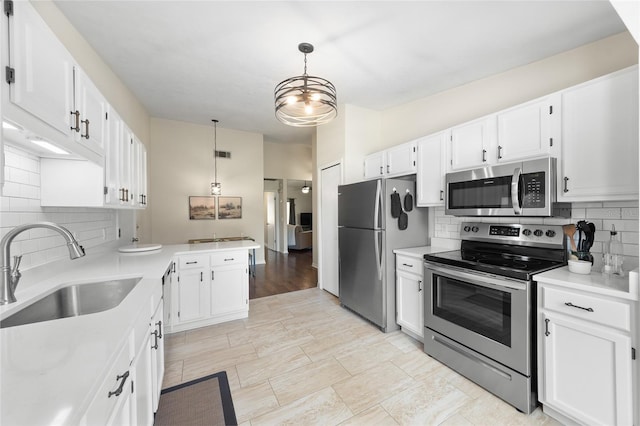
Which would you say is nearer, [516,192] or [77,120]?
[77,120]

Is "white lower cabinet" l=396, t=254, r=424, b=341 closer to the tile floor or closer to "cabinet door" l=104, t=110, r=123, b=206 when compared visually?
the tile floor

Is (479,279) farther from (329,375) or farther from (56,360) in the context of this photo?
(56,360)

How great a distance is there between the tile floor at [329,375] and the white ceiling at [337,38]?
9.54 ft

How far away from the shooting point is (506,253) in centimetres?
233

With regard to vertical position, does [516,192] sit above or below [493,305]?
above

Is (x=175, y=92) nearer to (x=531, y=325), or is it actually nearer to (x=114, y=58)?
(x=114, y=58)

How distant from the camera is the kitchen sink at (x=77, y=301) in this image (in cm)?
133

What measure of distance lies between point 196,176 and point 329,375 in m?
4.79

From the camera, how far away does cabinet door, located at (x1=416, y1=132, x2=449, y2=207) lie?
8.95ft

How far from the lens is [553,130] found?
78.1 inches

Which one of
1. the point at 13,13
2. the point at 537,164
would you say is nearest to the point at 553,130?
the point at 537,164

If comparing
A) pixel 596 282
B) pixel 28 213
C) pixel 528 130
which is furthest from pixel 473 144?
pixel 28 213

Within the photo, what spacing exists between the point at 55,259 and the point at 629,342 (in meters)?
3.63

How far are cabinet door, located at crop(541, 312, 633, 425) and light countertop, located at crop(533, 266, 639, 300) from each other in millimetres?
217
